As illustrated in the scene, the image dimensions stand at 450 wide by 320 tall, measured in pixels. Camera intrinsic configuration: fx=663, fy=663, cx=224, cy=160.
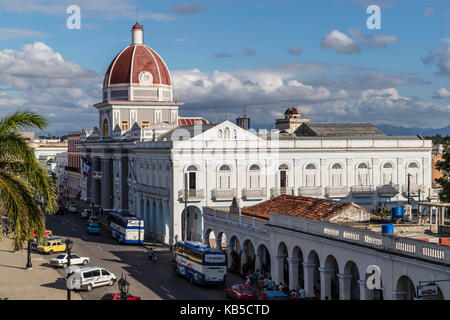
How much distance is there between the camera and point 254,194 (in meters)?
60.4

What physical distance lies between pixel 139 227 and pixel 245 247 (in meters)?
16.0

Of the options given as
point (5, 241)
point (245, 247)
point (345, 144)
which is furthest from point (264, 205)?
point (5, 241)

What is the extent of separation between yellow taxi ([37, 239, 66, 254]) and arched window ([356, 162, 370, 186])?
2879 cm

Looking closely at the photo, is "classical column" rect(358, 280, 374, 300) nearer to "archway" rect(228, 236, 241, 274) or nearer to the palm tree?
the palm tree

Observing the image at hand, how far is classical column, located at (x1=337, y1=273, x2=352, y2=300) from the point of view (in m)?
30.9

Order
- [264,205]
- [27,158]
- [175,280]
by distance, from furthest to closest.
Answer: [264,205] → [175,280] → [27,158]

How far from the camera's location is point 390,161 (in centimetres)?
6562

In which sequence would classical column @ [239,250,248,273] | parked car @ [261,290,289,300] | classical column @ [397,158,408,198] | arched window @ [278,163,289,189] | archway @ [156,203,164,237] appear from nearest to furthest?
1. parked car @ [261,290,289,300]
2. classical column @ [239,250,248,273]
3. archway @ [156,203,164,237]
4. arched window @ [278,163,289,189]
5. classical column @ [397,158,408,198]

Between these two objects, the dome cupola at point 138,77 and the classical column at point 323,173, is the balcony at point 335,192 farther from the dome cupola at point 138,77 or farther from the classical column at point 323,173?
the dome cupola at point 138,77

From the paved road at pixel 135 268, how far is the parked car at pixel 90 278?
38 centimetres

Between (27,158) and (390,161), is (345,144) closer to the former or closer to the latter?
(390,161)

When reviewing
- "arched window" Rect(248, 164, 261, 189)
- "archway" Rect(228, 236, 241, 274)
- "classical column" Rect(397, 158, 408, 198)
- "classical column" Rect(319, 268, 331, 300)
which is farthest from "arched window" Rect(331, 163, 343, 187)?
"classical column" Rect(319, 268, 331, 300)

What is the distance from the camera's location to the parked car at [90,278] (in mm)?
38447

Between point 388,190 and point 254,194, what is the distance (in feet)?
46.6
